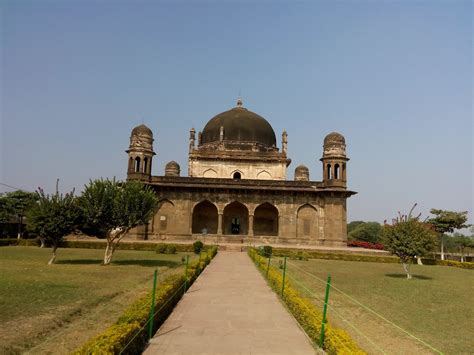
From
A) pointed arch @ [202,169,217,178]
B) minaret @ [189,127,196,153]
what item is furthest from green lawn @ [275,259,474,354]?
minaret @ [189,127,196,153]

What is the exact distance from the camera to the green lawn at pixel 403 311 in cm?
701

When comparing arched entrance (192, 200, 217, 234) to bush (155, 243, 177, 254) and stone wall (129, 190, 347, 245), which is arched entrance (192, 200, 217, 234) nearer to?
stone wall (129, 190, 347, 245)

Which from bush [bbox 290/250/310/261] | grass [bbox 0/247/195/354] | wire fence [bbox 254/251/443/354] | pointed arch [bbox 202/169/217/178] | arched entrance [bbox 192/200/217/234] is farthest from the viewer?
pointed arch [bbox 202/169/217/178]

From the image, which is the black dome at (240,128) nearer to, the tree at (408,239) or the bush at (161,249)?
the bush at (161,249)

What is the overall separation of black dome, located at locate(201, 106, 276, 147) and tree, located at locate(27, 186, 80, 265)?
22.0 meters

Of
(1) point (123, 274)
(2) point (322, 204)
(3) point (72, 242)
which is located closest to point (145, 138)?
(3) point (72, 242)

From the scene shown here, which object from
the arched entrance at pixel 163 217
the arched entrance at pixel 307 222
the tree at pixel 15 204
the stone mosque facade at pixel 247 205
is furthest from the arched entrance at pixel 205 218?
the tree at pixel 15 204

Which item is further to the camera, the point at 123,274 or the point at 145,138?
the point at 145,138

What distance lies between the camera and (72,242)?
88.1 feet

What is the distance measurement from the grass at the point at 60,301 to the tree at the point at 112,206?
2402 millimetres

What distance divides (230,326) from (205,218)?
27.6m

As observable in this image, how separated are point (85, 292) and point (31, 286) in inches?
71.8

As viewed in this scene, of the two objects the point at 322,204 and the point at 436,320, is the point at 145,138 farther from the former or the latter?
the point at 436,320

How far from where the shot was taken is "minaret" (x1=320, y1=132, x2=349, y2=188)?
32812 millimetres
